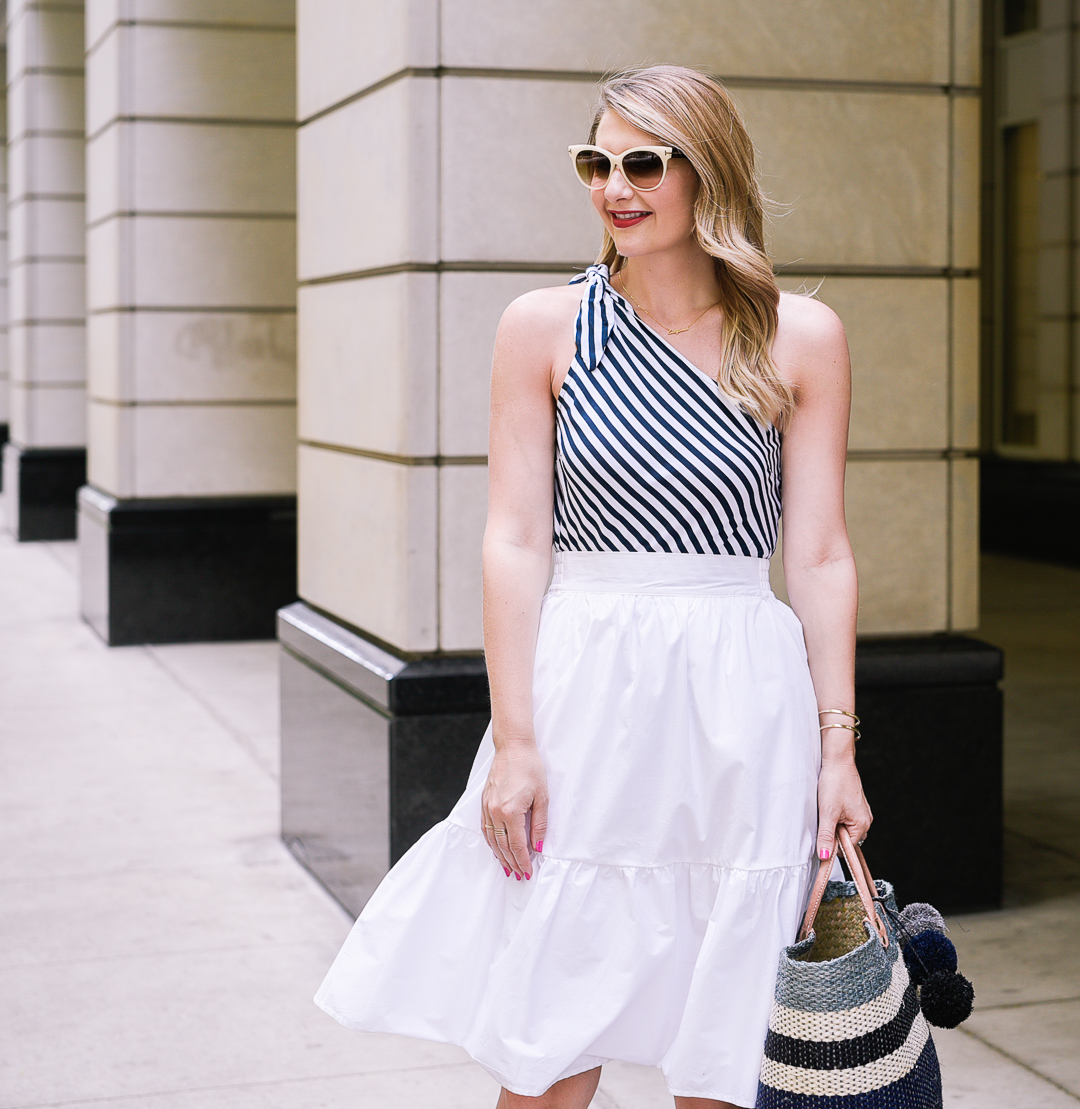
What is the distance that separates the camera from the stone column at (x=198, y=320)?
34.2 ft

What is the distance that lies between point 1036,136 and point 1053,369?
2.55 m

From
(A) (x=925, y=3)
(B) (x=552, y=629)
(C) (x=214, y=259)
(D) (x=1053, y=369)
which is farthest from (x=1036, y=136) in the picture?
(B) (x=552, y=629)

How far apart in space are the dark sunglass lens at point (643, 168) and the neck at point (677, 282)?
0.44 ft

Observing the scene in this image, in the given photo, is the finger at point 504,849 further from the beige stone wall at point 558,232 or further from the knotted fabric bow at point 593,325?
the beige stone wall at point 558,232

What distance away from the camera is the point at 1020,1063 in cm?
403

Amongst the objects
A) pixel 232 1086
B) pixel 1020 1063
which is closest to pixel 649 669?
pixel 232 1086

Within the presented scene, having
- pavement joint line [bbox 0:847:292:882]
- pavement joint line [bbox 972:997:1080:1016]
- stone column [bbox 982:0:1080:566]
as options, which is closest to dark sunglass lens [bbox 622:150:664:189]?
pavement joint line [bbox 972:997:1080:1016]

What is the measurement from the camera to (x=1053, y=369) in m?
16.2

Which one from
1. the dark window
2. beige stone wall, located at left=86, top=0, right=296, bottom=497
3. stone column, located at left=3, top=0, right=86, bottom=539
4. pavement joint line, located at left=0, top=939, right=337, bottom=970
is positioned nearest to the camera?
pavement joint line, located at left=0, top=939, right=337, bottom=970

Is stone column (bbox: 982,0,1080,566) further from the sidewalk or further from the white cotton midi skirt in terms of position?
the white cotton midi skirt

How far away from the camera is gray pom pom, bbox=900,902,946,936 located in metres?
2.51

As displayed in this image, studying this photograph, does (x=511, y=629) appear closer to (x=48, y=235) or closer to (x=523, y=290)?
(x=523, y=290)

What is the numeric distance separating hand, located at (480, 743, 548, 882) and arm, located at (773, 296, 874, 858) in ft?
1.36

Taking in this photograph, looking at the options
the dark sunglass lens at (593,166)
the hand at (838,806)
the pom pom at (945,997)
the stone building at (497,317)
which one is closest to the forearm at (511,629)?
the hand at (838,806)
